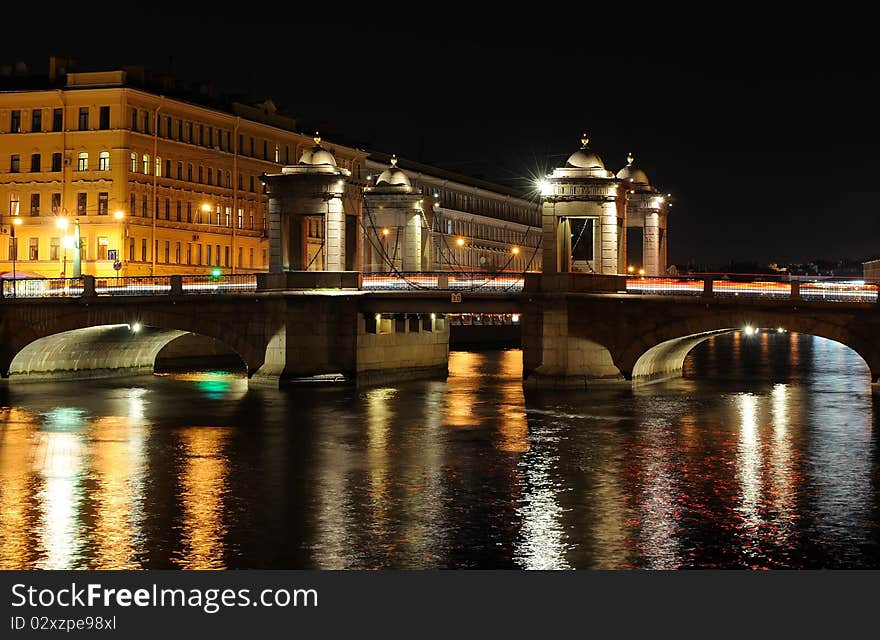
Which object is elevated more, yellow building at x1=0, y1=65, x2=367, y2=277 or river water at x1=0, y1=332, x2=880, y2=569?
yellow building at x1=0, y1=65, x2=367, y2=277

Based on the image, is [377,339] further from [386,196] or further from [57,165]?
[57,165]

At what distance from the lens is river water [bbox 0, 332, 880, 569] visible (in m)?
32.0

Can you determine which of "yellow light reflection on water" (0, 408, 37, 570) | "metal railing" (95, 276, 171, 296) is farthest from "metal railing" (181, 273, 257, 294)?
"yellow light reflection on water" (0, 408, 37, 570)

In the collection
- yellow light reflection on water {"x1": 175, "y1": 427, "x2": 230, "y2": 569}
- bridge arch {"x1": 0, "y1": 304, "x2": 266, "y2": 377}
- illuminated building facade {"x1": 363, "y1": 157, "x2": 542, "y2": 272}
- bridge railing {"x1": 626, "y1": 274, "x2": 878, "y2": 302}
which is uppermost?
illuminated building facade {"x1": 363, "y1": 157, "x2": 542, "y2": 272}

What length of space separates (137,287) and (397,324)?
47.2 feet

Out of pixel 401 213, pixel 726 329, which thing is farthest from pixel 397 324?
pixel 726 329

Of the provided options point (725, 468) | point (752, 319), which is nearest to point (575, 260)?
point (752, 319)

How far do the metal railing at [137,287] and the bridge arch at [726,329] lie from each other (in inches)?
973

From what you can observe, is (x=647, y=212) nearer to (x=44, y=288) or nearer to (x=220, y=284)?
(x=220, y=284)

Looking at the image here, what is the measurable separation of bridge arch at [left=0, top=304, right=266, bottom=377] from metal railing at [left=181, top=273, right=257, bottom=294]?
1.17m

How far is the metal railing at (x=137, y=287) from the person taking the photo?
254 ft

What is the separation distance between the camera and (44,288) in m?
79.9

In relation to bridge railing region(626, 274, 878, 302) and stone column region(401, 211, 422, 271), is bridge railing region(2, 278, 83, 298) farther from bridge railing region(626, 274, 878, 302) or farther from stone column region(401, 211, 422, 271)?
bridge railing region(626, 274, 878, 302)

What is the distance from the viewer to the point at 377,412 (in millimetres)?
62281
